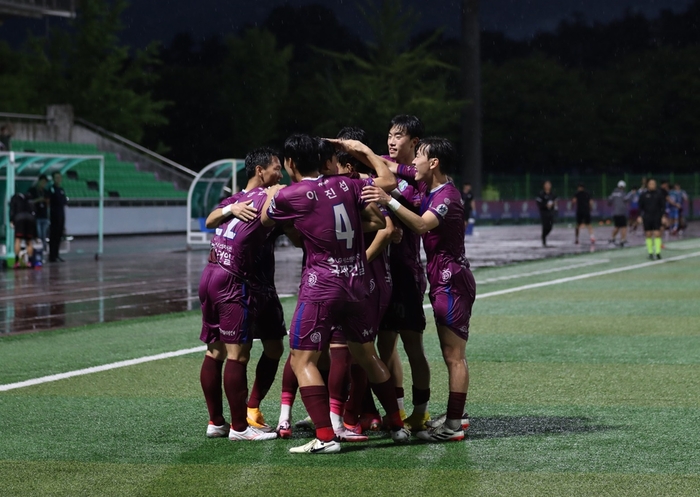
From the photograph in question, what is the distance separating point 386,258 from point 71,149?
118ft

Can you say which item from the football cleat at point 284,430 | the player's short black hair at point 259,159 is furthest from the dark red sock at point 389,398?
the player's short black hair at point 259,159

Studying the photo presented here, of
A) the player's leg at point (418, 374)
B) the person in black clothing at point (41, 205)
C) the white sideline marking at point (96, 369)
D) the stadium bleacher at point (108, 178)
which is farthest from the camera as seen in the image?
the stadium bleacher at point (108, 178)

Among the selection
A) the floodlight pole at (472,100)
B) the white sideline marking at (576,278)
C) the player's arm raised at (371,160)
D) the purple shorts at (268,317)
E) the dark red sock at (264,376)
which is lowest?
the white sideline marking at (576,278)

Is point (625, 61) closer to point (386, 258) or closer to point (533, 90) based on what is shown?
point (533, 90)

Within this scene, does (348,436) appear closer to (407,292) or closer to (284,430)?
(284,430)

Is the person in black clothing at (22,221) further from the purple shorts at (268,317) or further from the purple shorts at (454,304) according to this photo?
the purple shorts at (454,304)

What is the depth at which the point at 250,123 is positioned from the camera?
62.6 meters

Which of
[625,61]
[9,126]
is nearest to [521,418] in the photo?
[9,126]

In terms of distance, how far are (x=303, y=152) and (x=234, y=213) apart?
2.12 ft

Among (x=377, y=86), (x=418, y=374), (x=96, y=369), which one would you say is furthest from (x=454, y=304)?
(x=377, y=86)

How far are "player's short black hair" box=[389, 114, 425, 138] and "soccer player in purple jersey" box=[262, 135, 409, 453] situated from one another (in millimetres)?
703

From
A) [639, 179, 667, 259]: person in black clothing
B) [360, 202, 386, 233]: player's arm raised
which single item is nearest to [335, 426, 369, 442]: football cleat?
[360, 202, 386, 233]: player's arm raised

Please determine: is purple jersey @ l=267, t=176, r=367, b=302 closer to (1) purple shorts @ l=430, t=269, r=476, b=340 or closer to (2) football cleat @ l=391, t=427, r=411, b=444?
(1) purple shorts @ l=430, t=269, r=476, b=340

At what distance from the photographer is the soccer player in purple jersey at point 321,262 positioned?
626cm
